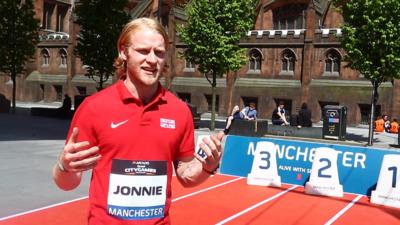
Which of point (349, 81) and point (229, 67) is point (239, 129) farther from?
point (349, 81)

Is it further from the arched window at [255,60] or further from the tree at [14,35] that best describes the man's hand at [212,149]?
the arched window at [255,60]

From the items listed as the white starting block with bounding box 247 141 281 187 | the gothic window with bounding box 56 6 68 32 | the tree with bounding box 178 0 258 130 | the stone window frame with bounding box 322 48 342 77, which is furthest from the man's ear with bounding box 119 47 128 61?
the gothic window with bounding box 56 6 68 32

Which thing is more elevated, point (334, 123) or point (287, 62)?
point (287, 62)

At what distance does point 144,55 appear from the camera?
278cm

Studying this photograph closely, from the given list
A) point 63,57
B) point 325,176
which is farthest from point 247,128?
point 63,57

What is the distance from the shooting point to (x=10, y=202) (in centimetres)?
841

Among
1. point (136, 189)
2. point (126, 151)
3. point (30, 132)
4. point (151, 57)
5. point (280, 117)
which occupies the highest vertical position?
point (151, 57)

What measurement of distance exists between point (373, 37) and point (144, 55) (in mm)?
21687

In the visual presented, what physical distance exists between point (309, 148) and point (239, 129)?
1206cm

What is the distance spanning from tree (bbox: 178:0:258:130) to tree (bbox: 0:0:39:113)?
36.7ft

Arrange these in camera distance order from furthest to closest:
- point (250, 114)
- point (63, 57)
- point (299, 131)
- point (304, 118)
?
point (63, 57) < point (304, 118) < point (250, 114) < point (299, 131)

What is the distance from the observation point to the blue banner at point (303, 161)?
35.4ft

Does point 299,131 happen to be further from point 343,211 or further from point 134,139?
point 134,139

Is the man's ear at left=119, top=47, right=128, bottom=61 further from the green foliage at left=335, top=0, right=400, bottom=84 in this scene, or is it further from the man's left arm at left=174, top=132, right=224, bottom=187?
the green foliage at left=335, top=0, right=400, bottom=84
